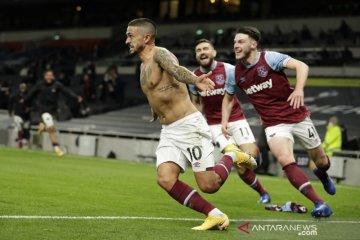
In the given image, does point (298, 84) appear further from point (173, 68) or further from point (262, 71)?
point (173, 68)

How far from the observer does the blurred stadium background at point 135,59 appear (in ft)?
86.9

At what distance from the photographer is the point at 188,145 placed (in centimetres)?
821

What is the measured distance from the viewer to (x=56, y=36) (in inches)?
2092

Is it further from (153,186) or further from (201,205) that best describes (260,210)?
(153,186)

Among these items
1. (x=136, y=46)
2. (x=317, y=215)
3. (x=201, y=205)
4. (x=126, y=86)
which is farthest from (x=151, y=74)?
(x=126, y=86)

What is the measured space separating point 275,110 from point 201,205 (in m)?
2.41

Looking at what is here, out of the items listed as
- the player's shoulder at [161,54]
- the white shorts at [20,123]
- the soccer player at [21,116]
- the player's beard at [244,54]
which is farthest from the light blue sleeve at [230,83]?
the white shorts at [20,123]

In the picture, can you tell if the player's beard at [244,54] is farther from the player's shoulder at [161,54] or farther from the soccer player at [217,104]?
the player's shoulder at [161,54]

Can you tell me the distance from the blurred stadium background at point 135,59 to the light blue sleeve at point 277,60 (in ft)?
30.7

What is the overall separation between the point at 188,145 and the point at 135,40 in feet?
4.11

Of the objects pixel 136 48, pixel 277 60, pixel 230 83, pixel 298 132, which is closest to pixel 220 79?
pixel 230 83

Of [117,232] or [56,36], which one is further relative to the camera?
[56,36]

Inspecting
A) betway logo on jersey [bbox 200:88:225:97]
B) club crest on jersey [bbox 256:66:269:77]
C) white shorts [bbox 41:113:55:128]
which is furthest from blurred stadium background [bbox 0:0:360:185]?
club crest on jersey [bbox 256:66:269:77]

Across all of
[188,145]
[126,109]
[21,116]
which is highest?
[188,145]
